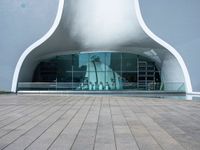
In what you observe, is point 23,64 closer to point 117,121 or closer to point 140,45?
point 140,45

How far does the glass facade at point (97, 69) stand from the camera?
98.7 ft

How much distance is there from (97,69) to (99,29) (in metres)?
5.98

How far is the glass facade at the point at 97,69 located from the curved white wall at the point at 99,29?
3.47 m

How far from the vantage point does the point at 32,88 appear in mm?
24875

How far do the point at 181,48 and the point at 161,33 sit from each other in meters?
1.65

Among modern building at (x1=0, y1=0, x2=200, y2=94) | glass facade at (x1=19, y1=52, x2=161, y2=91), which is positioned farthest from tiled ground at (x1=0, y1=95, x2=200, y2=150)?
glass facade at (x1=19, y1=52, x2=161, y2=91)

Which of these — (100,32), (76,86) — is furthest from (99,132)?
(76,86)

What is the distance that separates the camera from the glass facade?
1184 inches

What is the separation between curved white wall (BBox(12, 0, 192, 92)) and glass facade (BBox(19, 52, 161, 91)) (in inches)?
137

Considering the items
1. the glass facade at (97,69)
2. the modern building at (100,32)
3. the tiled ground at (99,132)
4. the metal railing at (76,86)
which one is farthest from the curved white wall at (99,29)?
the tiled ground at (99,132)

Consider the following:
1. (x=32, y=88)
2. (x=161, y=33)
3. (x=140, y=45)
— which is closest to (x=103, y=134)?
(x=161, y=33)

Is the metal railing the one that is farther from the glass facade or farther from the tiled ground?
the tiled ground

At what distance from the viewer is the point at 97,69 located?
1197 inches

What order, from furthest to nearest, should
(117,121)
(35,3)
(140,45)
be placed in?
(140,45) → (35,3) → (117,121)
